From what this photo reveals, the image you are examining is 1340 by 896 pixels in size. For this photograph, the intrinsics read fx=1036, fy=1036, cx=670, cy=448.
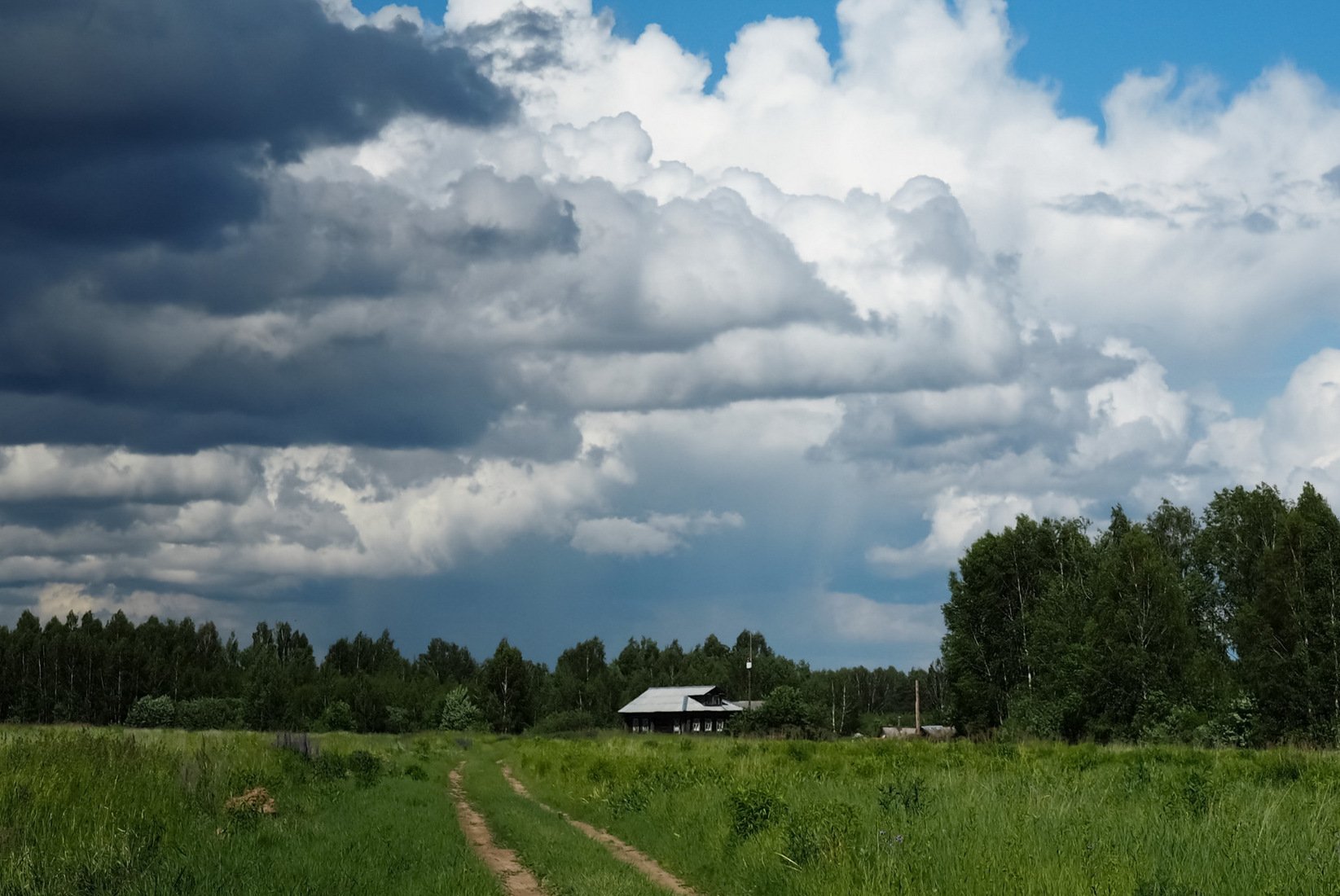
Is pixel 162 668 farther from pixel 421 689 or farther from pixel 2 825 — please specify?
pixel 2 825

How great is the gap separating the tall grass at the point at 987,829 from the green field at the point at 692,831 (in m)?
0.04

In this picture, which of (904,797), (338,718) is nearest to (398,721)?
(338,718)

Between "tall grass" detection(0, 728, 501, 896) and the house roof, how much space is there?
80.5 meters

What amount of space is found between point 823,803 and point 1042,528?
236ft

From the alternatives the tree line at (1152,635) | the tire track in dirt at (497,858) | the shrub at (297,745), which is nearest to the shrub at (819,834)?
the tire track in dirt at (497,858)

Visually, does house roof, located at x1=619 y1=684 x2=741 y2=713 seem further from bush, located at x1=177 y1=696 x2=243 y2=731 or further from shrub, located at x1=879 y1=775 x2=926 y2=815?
shrub, located at x1=879 y1=775 x2=926 y2=815

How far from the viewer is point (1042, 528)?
81938mm

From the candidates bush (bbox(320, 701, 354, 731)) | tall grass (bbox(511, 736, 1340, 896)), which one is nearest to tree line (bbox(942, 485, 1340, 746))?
tall grass (bbox(511, 736, 1340, 896))

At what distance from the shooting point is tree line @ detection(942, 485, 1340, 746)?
58.0 metres

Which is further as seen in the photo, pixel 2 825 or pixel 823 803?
pixel 823 803

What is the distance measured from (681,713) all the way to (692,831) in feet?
285

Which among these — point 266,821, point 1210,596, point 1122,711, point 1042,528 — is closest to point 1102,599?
point 1122,711

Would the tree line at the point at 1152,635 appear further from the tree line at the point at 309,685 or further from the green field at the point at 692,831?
the green field at the point at 692,831

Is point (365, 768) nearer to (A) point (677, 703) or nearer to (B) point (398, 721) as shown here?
(A) point (677, 703)
